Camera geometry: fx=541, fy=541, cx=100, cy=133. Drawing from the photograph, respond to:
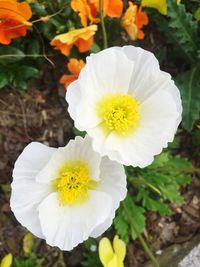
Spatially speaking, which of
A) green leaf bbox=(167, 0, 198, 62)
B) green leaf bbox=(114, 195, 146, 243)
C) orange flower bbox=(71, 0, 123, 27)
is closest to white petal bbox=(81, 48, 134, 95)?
orange flower bbox=(71, 0, 123, 27)

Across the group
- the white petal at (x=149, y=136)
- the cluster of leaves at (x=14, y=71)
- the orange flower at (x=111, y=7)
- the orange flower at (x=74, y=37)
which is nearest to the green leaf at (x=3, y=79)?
the cluster of leaves at (x=14, y=71)

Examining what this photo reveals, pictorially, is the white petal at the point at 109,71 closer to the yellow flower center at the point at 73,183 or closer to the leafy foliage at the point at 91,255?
the yellow flower center at the point at 73,183

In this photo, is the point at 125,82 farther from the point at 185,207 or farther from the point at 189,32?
the point at 185,207

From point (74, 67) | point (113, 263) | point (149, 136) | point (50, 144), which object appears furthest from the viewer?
point (50, 144)

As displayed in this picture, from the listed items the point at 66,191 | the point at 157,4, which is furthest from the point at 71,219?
the point at 157,4

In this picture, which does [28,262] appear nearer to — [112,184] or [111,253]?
[111,253]

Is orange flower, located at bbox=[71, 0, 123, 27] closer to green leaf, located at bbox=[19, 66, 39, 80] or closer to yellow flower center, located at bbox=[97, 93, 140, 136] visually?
green leaf, located at bbox=[19, 66, 39, 80]

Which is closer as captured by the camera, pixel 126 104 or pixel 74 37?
pixel 126 104
